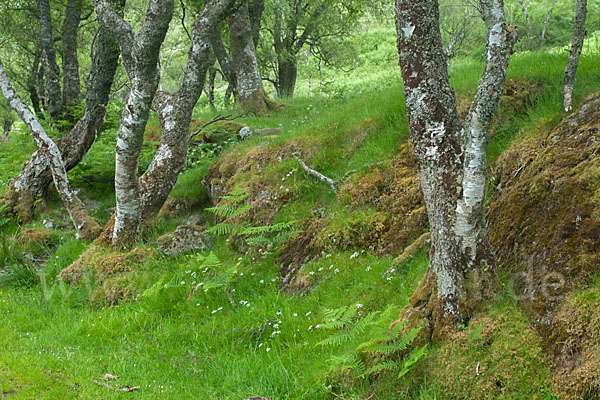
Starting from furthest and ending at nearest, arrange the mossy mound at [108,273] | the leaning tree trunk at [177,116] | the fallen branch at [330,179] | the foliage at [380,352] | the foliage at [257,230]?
1. the leaning tree trunk at [177,116]
2. the mossy mound at [108,273]
3. the fallen branch at [330,179]
4. the foliage at [257,230]
5. the foliage at [380,352]

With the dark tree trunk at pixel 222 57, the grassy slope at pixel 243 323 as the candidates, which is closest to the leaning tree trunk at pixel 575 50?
the grassy slope at pixel 243 323

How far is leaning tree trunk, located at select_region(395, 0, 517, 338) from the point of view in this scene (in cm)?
409

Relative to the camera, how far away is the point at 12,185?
1244 cm

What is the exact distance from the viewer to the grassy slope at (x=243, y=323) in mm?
4926

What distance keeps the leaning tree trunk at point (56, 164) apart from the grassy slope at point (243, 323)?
5.93 ft

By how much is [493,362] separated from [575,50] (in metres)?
3.75

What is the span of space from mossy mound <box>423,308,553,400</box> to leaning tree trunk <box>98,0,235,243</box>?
6.69m

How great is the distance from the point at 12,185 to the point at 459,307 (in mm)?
12254

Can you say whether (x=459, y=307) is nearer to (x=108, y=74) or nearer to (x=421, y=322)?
(x=421, y=322)

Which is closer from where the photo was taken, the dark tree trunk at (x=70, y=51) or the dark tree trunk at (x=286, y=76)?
the dark tree trunk at (x=70, y=51)

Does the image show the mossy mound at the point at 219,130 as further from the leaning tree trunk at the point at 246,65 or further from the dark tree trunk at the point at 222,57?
the dark tree trunk at the point at 222,57

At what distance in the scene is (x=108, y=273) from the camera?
8320 mm

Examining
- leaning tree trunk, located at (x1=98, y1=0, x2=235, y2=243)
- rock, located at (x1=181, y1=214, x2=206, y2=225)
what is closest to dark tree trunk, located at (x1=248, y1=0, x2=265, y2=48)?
leaning tree trunk, located at (x1=98, y1=0, x2=235, y2=243)

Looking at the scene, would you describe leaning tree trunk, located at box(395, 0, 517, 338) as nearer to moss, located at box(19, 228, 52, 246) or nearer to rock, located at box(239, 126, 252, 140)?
rock, located at box(239, 126, 252, 140)
